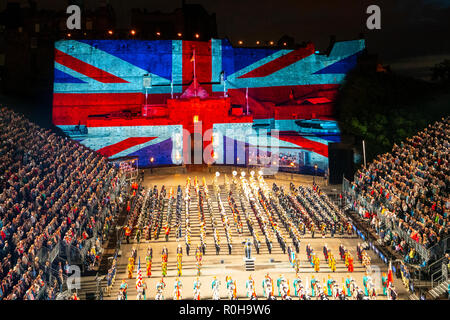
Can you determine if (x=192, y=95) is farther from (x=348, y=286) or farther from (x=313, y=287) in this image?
(x=348, y=286)

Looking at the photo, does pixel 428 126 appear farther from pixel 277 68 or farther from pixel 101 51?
pixel 101 51

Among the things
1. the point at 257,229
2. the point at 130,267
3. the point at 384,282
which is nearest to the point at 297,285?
the point at 384,282

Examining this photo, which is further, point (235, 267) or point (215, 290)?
point (235, 267)

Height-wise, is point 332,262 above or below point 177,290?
above

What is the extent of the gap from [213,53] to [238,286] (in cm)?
3506

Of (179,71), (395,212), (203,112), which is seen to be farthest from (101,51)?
(395,212)

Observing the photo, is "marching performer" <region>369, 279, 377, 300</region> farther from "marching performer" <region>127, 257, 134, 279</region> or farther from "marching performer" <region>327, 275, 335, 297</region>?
"marching performer" <region>127, 257, 134, 279</region>

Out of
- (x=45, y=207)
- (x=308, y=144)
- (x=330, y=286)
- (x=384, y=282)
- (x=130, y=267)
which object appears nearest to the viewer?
(x=330, y=286)

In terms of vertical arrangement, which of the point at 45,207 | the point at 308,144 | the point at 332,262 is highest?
the point at 308,144

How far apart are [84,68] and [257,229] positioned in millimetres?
29452

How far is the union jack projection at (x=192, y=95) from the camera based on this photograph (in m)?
45.8

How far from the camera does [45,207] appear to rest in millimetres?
25531

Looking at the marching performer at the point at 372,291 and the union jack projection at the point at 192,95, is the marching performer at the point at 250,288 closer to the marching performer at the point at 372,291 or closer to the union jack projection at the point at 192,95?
the marching performer at the point at 372,291

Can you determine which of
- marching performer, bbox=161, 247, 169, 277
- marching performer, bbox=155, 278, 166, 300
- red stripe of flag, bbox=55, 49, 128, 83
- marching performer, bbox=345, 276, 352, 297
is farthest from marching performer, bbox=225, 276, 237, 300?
red stripe of flag, bbox=55, 49, 128, 83
